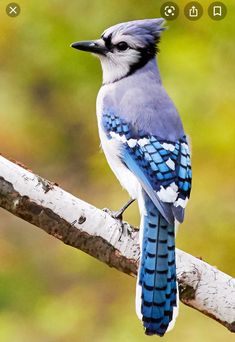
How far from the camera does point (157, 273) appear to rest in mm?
1926

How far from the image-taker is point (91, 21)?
2709 millimetres

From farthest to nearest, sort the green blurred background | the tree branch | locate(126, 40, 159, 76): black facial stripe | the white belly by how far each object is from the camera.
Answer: the green blurred background, locate(126, 40, 159, 76): black facial stripe, the white belly, the tree branch

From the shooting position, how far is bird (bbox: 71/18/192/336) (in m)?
1.93

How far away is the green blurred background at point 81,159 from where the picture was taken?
2729 millimetres

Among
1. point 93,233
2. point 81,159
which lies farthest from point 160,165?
point 81,159

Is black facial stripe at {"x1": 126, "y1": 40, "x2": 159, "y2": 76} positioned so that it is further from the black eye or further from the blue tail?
the blue tail

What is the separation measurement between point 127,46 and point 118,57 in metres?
0.03

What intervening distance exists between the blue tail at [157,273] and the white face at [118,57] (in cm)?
36

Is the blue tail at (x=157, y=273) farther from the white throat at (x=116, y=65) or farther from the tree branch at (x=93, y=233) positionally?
the white throat at (x=116, y=65)

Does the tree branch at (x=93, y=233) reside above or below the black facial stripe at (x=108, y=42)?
below

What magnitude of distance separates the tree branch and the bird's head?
38 centimetres

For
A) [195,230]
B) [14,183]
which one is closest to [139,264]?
[14,183]

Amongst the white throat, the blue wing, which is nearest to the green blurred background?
the white throat

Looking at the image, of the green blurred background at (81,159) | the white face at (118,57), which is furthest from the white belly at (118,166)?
the green blurred background at (81,159)
